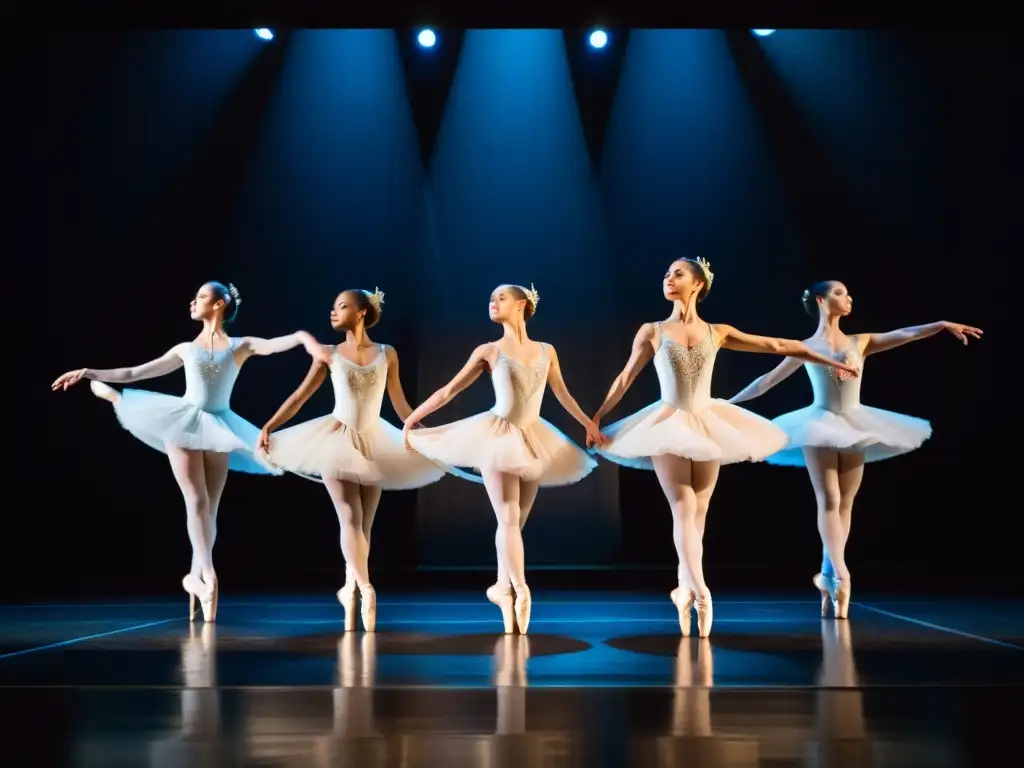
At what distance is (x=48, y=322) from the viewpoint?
710 centimetres

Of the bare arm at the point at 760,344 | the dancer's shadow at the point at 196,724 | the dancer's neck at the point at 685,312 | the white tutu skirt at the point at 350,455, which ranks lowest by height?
the dancer's shadow at the point at 196,724

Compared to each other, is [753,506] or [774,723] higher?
[753,506]

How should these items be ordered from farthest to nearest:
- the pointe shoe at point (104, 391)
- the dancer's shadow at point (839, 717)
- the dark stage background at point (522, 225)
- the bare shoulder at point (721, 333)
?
the dark stage background at point (522, 225)
the pointe shoe at point (104, 391)
the bare shoulder at point (721, 333)
the dancer's shadow at point (839, 717)

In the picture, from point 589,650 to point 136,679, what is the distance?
152cm

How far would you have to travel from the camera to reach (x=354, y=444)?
4.65 meters

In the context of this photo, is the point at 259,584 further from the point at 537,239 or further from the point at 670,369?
the point at 670,369

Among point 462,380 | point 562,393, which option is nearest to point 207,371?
point 462,380

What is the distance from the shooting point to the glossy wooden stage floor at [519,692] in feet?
7.66

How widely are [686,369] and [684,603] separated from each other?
93 centimetres

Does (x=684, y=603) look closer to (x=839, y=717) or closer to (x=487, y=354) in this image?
(x=487, y=354)

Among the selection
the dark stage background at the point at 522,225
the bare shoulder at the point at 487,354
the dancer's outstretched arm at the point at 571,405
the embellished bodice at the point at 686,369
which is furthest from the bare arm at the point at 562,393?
the dark stage background at the point at 522,225

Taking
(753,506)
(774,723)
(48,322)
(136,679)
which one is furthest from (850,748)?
(48,322)

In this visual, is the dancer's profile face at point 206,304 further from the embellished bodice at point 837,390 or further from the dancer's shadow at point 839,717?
the dancer's shadow at point 839,717

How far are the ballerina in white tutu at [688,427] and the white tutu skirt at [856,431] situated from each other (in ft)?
1.69
